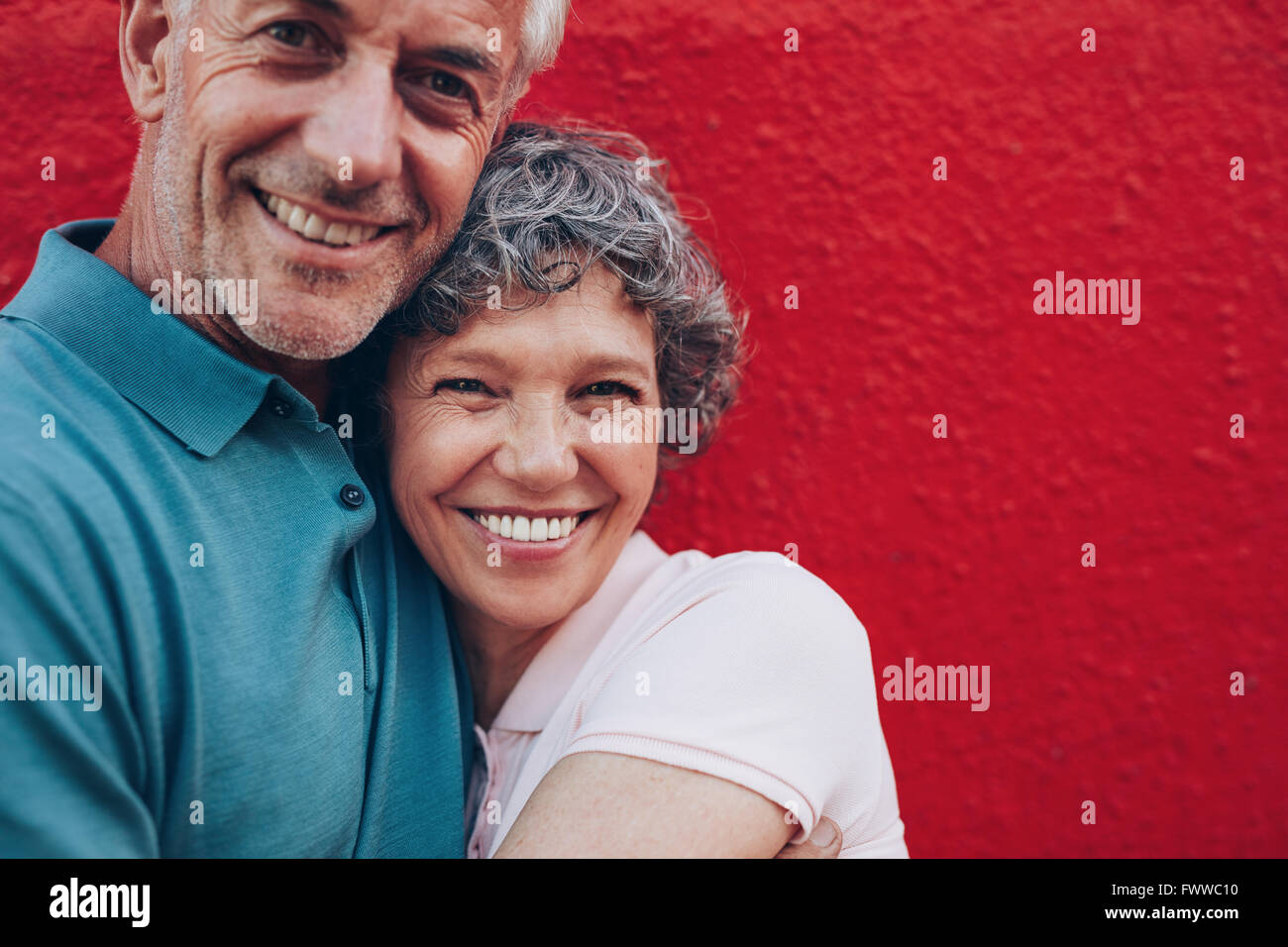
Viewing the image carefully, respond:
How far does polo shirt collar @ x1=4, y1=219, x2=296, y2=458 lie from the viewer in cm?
127

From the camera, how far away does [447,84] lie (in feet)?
4.47

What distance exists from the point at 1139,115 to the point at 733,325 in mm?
1029

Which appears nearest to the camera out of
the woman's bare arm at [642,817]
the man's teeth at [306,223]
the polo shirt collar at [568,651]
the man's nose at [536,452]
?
the woman's bare arm at [642,817]

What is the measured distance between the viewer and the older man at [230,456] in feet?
3.52

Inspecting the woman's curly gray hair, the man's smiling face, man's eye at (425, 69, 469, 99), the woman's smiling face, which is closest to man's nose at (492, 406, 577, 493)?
the woman's smiling face

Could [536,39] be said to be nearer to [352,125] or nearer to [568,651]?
[352,125]

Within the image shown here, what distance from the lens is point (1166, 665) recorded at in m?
2.03

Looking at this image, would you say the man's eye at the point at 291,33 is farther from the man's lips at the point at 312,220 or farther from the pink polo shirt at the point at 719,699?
the pink polo shirt at the point at 719,699

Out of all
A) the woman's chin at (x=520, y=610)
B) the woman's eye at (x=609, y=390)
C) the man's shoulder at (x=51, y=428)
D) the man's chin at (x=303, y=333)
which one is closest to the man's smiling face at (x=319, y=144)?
the man's chin at (x=303, y=333)

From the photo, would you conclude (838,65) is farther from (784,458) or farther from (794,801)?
(794,801)

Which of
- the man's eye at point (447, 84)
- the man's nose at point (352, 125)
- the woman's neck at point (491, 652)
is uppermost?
the man's eye at point (447, 84)

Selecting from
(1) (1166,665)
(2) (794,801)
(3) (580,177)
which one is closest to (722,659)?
(2) (794,801)

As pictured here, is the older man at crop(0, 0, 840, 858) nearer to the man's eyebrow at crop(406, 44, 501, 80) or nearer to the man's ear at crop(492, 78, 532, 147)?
the man's eyebrow at crop(406, 44, 501, 80)

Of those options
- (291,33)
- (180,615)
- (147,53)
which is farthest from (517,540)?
(147,53)
